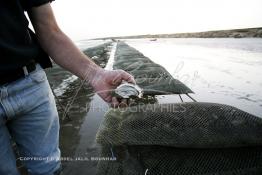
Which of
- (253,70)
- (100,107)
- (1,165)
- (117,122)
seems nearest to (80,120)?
(100,107)

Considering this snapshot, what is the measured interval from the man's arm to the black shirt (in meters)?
0.12

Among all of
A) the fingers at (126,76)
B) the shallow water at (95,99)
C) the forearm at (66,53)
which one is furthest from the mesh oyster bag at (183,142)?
the shallow water at (95,99)

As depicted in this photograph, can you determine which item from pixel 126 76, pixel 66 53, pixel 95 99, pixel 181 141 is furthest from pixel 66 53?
pixel 95 99

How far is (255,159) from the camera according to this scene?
2.22m

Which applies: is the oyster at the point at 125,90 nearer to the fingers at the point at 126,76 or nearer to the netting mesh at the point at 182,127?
the fingers at the point at 126,76

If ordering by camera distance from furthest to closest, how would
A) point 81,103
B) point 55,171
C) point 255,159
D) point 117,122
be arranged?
1. point 81,103
2. point 117,122
3. point 255,159
4. point 55,171

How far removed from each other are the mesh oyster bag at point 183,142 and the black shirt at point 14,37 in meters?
1.28

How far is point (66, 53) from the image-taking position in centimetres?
174

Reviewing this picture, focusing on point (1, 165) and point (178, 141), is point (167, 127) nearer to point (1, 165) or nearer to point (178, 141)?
point (178, 141)

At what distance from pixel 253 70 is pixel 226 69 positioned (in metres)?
1.53

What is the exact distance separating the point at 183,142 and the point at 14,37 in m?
1.69

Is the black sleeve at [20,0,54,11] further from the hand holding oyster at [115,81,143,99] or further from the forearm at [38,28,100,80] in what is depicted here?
the hand holding oyster at [115,81,143,99]

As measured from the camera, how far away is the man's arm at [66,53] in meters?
1.66

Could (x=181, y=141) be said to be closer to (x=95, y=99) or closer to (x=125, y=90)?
(x=125, y=90)
